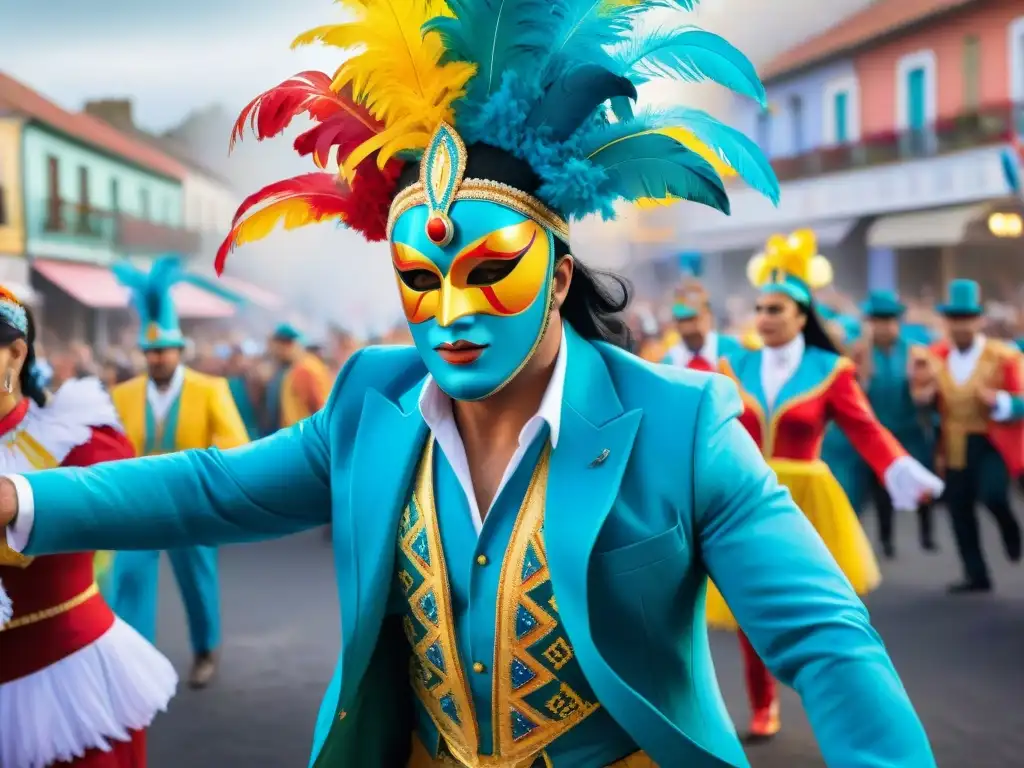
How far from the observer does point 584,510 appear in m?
1.69

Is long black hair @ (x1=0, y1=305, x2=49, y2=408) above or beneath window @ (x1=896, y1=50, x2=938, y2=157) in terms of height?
beneath

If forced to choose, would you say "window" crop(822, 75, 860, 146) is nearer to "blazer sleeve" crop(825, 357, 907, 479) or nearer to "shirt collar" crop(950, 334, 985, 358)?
"shirt collar" crop(950, 334, 985, 358)

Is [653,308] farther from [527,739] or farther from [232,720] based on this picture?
[527,739]

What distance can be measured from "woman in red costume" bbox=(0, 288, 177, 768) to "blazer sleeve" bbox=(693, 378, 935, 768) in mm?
1623

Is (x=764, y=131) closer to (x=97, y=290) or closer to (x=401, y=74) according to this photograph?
(x=97, y=290)

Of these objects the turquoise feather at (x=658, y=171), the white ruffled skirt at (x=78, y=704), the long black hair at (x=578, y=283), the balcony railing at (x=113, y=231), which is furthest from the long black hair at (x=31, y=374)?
the balcony railing at (x=113, y=231)

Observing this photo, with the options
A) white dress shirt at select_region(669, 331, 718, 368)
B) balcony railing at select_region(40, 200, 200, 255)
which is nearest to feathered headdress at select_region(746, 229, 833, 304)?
white dress shirt at select_region(669, 331, 718, 368)

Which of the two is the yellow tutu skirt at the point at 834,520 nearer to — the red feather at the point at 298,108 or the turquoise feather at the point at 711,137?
the turquoise feather at the point at 711,137

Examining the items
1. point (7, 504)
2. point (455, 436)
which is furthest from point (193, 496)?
point (455, 436)

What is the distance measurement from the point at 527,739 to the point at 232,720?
3606 millimetres

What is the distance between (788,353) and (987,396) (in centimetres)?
248

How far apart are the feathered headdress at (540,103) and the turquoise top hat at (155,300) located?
14.8ft

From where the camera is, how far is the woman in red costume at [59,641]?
2.63m

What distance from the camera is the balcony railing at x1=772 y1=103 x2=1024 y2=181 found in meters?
15.3
